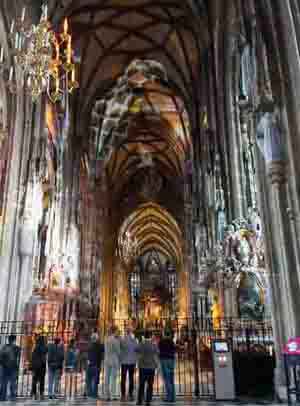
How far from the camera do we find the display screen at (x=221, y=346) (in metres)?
7.46

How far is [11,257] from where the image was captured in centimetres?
1318

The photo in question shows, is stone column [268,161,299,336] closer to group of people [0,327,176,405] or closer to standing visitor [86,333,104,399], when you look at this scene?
group of people [0,327,176,405]

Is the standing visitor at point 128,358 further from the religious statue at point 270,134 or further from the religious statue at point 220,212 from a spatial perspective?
the religious statue at point 220,212

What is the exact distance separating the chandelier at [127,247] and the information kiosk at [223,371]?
3195cm

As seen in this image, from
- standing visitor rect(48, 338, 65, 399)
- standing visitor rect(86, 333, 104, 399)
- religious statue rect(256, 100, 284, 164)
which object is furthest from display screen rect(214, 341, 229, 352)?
religious statue rect(256, 100, 284, 164)

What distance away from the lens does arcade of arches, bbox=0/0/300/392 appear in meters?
8.55

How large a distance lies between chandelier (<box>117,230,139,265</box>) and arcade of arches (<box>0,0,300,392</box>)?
499cm

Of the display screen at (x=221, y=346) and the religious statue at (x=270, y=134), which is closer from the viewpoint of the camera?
the display screen at (x=221, y=346)

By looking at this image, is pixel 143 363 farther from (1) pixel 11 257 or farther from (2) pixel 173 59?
(2) pixel 173 59

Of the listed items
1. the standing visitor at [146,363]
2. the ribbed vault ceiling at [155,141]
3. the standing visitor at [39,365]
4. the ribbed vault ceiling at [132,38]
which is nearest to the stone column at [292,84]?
the standing visitor at [146,363]

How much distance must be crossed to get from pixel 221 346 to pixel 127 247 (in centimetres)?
3711

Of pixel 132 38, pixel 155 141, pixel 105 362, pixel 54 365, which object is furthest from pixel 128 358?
pixel 155 141

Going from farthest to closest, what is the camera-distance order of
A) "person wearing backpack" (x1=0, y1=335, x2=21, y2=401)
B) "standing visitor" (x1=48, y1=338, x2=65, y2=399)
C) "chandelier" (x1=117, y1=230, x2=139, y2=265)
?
"chandelier" (x1=117, y1=230, x2=139, y2=265)
"standing visitor" (x1=48, y1=338, x2=65, y2=399)
"person wearing backpack" (x1=0, y1=335, x2=21, y2=401)

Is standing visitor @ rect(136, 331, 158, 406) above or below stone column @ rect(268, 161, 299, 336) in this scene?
below
